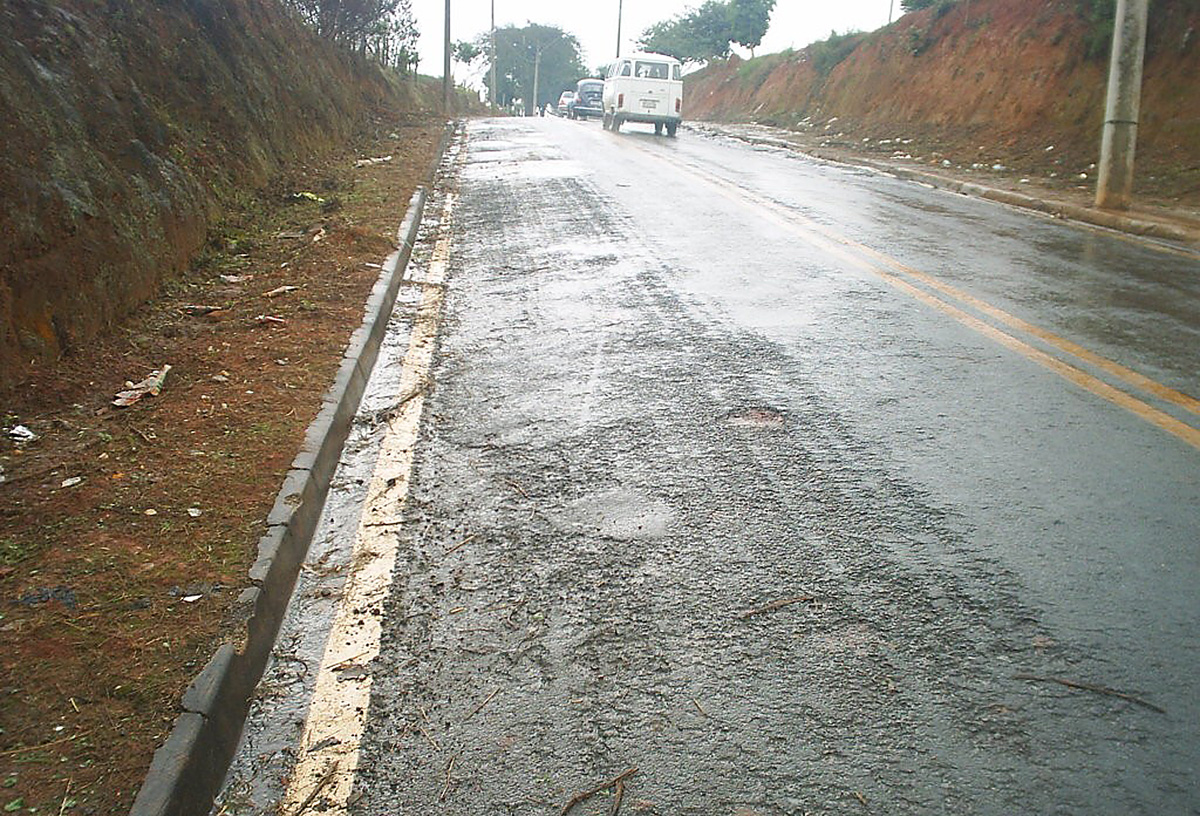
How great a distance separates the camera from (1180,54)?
1680 cm

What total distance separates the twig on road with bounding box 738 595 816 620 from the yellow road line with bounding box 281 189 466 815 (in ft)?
3.80

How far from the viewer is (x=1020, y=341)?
629 centimetres

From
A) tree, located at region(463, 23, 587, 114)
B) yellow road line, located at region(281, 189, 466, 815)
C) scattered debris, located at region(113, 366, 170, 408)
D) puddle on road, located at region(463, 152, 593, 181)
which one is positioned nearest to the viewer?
yellow road line, located at region(281, 189, 466, 815)

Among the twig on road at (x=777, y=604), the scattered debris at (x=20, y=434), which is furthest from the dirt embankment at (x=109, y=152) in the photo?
the twig on road at (x=777, y=604)

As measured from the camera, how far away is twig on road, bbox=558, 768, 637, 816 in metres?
2.45

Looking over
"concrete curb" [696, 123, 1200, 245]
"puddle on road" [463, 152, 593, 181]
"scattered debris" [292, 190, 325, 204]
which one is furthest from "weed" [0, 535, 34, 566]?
"puddle on road" [463, 152, 593, 181]

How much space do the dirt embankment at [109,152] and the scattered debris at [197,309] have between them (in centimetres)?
27

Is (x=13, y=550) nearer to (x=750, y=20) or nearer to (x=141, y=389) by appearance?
(x=141, y=389)

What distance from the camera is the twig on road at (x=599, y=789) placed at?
96.3 inches

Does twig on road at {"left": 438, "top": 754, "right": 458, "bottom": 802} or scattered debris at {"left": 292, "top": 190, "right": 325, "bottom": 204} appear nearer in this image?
twig on road at {"left": 438, "top": 754, "right": 458, "bottom": 802}

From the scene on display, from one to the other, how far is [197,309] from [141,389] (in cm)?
186

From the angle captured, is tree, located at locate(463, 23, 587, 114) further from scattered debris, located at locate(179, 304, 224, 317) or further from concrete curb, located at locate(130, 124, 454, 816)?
concrete curb, located at locate(130, 124, 454, 816)

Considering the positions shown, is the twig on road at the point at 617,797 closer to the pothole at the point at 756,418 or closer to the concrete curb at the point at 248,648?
the concrete curb at the point at 248,648

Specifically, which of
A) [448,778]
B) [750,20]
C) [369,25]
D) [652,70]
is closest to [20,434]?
[448,778]
